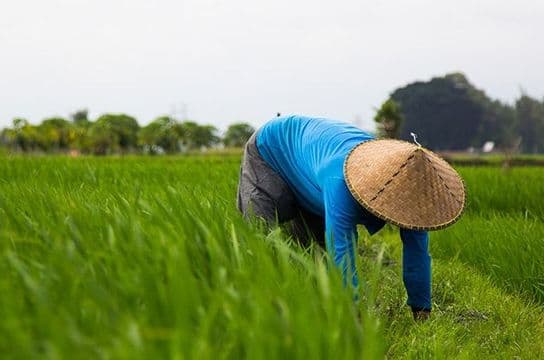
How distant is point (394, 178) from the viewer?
2066mm

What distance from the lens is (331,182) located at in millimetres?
2230

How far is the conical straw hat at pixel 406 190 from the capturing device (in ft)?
6.72

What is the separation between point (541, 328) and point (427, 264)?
0.78 meters

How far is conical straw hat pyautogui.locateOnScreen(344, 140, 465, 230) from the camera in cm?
205

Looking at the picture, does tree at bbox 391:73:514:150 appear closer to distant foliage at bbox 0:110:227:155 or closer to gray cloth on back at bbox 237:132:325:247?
distant foliage at bbox 0:110:227:155

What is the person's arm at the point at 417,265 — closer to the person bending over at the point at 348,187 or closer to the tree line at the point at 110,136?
the person bending over at the point at 348,187

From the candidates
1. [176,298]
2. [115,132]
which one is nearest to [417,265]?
[176,298]

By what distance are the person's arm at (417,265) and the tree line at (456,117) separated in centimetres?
4450

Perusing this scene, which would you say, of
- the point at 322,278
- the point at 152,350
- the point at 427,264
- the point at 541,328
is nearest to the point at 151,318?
the point at 152,350

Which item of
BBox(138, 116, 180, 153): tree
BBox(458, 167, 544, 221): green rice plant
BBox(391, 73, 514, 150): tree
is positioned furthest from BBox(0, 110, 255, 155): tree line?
Result: BBox(458, 167, 544, 221): green rice plant

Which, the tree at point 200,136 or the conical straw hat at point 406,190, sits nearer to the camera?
the conical straw hat at point 406,190

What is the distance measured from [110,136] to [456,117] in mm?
26860

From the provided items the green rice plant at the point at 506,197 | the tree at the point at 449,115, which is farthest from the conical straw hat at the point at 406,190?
the tree at the point at 449,115

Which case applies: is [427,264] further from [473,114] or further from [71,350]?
[473,114]
